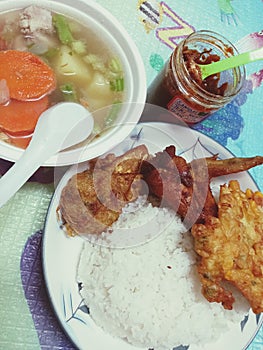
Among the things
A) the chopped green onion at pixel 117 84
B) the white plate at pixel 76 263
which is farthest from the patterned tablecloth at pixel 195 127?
the chopped green onion at pixel 117 84

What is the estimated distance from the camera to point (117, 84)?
1618mm

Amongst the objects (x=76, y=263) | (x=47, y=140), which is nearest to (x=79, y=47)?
(x=47, y=140)

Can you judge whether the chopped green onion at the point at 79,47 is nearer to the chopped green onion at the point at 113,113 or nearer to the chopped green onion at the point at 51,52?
the chopped green onion at the point at 51,52

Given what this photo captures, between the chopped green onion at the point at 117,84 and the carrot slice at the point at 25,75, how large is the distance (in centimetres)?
19

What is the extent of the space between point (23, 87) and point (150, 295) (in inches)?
→ 29.5

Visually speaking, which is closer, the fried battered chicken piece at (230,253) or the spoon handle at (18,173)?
the spoon handle at (18,173)

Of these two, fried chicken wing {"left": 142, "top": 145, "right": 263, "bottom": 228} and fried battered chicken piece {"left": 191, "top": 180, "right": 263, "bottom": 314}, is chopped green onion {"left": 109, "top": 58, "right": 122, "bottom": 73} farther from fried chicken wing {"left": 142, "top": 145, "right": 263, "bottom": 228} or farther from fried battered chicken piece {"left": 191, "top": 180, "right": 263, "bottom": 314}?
fried battered chicken piece {"left": 191, "top": 180, "right": 263, "bottom": 314}

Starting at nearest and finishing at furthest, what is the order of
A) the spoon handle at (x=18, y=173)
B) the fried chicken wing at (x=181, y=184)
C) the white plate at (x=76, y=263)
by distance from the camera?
the spoon handle at (x=18, y=173)
the white plate at (x=76, y=263)
the fried chicken wing at (x=181, y=184)

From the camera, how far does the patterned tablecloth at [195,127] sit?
1459 millimetres

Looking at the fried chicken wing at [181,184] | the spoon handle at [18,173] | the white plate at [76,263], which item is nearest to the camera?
the spoon handle at [18,173]

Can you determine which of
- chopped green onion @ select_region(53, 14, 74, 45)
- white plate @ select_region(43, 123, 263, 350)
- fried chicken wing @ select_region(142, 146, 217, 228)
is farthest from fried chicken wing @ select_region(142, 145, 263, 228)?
chopped green onion @ select_region(53, 14, 74, 45)

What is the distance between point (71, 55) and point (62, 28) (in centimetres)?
9

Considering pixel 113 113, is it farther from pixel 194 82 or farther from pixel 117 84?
pixel 194 82

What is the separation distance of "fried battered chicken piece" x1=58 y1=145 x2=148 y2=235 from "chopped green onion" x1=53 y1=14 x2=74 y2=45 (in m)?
0.42
